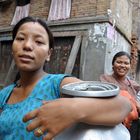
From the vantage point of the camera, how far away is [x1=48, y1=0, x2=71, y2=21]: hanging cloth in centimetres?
757

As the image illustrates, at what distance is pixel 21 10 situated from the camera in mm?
8969

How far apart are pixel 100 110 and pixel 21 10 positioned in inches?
339

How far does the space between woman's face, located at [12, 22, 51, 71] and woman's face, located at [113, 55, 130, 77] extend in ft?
8.60

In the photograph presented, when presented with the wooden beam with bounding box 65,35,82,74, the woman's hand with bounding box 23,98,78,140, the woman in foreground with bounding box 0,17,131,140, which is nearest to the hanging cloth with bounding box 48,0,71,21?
the wooden beam with bounding box 65,35,82,74

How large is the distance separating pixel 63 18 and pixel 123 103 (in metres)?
6.91

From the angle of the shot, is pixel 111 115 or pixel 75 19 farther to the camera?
pixel 75 19

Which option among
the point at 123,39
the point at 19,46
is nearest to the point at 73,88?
the point at 19,46

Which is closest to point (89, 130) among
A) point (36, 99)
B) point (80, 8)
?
point (36, 99)

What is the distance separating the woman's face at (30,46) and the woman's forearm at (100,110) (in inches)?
18.7

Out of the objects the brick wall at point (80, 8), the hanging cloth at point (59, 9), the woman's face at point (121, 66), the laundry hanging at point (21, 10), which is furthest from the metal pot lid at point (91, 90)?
the laundry hanging at point (21, 10)

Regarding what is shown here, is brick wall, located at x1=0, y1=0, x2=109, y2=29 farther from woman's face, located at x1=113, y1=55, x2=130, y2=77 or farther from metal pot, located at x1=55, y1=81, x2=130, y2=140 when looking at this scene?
metal pot, located at x1=55, y1=81, x2=130, y2=140

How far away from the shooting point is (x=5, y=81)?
8.64m

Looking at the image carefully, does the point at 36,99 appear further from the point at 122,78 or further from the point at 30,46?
the point at 122,78

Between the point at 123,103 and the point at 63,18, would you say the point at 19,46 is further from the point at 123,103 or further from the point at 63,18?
the point at 63,18
